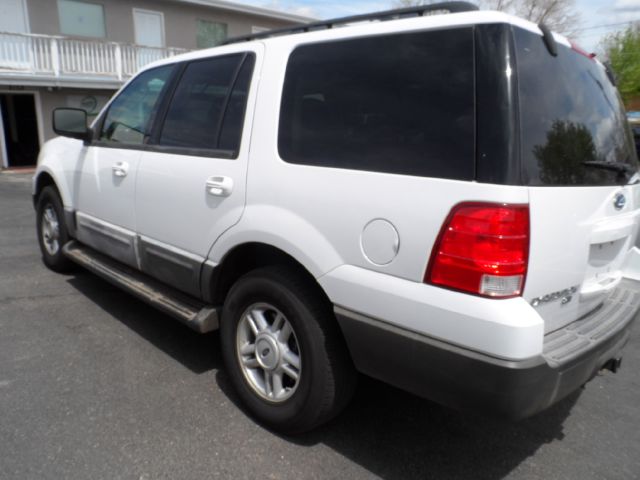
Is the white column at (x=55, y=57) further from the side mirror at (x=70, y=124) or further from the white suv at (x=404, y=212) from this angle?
the white suv at (x=404, y=212)

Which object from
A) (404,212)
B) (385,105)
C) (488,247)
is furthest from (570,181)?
(385,105)

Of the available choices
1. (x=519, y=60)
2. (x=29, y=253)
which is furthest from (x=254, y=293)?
(x=29, y=253)

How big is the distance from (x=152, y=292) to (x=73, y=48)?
539 inches

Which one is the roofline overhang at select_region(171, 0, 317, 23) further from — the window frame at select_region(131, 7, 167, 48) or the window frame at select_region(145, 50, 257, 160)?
the window frame at select_region(145, 50, 257, 160)

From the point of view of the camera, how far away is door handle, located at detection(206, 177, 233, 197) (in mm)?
2713

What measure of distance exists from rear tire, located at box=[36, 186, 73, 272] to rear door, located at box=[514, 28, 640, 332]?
161 inches

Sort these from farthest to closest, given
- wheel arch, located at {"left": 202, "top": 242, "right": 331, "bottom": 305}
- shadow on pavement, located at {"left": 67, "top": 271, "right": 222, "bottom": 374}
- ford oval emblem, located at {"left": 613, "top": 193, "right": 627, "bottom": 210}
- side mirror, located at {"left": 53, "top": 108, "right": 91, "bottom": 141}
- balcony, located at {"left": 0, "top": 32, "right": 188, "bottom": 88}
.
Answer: balcony, located at {"left": 0, "top": 32, "right": 188, "bottom": 88}
side mirror, located at {"left": 53, "top": 108, "right": 91, "bottom": 141}
shadow on pavement, located at {"left": 67, "top": 271, "right": 222, "bottom": 374}
wheel arch, located at {"left": 202, "top": 242, "right": 331, "bottom": 305}
ford oval emblem, located at {"left": 613, "top": 193, "right": 627, "bottom": 210}

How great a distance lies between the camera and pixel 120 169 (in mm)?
3582

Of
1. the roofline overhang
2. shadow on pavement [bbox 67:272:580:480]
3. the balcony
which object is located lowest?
shadow on pavement [bbox 67:272:580:480]

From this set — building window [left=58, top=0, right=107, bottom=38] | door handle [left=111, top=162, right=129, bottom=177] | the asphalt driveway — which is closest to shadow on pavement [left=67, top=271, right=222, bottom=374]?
the asphalt driveway

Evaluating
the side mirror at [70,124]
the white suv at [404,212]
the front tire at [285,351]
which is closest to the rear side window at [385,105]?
the white suv at [404,212]

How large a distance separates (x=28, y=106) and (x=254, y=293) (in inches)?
641

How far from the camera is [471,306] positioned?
6.10ft

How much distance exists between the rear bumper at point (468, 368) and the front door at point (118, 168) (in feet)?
6.74
